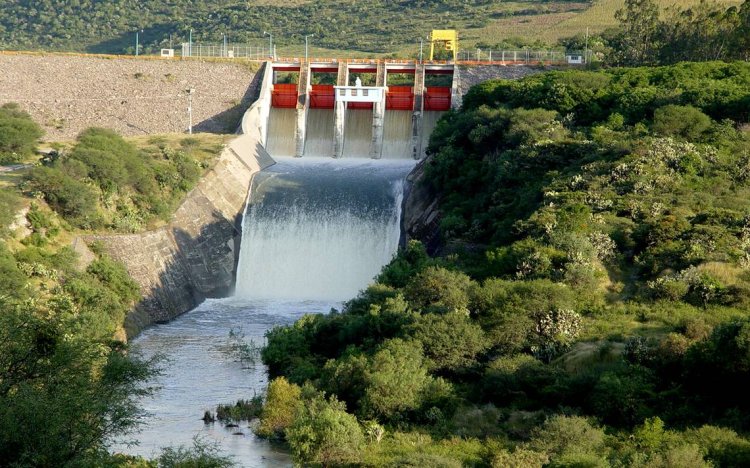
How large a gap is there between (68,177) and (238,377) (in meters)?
20.6

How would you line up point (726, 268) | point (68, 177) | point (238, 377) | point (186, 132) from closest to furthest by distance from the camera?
point (726, 268), point (238, 377), point (68, 177), point (186, 132)

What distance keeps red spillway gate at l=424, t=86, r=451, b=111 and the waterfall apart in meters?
12.5

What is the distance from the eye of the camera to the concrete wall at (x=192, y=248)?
7306 cm

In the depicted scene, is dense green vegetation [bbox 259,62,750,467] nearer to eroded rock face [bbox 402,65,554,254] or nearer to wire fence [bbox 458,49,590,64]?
eroded rock face [bbox 402,65,554,254]

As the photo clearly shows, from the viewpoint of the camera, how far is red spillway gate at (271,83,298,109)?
101750mm

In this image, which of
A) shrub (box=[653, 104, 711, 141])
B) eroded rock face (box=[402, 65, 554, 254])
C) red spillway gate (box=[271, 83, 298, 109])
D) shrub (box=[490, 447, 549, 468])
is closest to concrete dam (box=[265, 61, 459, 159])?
red spillway gate (box=[271, 83, 298, 109])

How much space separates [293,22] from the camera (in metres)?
172

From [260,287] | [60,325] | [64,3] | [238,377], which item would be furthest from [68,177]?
[64,3]

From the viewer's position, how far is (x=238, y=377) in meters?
59.9

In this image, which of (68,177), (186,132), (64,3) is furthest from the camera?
(64,3)

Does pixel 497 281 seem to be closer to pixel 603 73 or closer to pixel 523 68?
pixel 603 73

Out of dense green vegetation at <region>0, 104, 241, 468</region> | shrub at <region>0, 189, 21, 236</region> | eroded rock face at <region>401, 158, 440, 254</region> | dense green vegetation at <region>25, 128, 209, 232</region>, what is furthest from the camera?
eroded rock face at <region>401, 158, 440, 254</region>

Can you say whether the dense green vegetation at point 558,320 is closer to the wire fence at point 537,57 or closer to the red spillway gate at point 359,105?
the red spillway gate at point 359,105

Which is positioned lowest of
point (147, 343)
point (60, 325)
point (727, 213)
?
point (147, 343)
